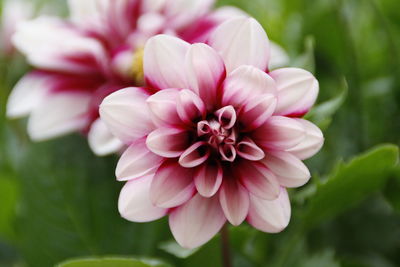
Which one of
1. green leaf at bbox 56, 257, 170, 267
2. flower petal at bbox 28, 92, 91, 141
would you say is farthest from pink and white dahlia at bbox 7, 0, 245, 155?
green leaf at bbox 56, 257, 170, 267

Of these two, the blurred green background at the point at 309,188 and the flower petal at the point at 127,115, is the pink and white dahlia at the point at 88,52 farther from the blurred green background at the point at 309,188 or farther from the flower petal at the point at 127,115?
the flower petal at the point at 127,115

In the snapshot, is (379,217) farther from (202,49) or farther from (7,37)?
(7,37)

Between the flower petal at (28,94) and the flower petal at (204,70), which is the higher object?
the flower petal at (204,70)

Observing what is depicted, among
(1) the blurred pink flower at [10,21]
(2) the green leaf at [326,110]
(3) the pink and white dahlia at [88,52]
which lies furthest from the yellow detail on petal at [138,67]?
(1) the blurred pink flower at [10,21]

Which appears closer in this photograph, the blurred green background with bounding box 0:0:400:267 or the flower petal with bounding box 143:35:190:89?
the flower petal with bounding box 143:35:190:89

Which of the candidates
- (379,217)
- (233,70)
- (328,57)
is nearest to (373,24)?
(328,57)

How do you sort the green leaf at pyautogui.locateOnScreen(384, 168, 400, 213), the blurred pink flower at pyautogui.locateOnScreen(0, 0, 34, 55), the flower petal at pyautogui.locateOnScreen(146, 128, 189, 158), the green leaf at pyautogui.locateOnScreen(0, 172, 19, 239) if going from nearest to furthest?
the flower petal at pyautogui.locateOnScreen(146, 128, 189, 158) < the green leaf at pyautogui.locateOnScreen(384, 168, 400, 213) < the green leaf at pyautogui.locateOnScreen(0, 172, 19, 239) < the blurred pink flower at pyautogui.locateOnScreen(0, 0, 34, 55)

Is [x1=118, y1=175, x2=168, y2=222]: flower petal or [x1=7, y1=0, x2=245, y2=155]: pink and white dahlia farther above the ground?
[x1=118, y1=175, x2=168, y2=222]: flower petal

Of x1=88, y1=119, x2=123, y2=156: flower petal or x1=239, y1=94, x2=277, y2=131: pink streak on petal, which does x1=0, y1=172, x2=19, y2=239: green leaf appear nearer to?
x1=88, y1=119, x2=123, y2=156: flower petal

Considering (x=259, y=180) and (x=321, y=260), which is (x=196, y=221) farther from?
(x=321, y=260)
